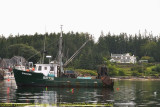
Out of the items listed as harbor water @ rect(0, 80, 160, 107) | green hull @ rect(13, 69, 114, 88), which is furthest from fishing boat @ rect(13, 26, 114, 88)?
harbor water @ rect(0, 80, 160, 107)

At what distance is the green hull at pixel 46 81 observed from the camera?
159ft

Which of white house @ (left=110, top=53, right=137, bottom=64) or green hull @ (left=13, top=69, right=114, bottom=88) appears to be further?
white house @ (left=110, top=53, right=137, bottom=64)

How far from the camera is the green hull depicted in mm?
48531

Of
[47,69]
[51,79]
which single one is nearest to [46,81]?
[51,79]

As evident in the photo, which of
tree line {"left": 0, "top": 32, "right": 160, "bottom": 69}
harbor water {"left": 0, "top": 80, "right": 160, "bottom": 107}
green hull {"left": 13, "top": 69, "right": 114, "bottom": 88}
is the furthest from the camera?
tree line {"left": 0, "top": 32, "right": 160, "bottom": 69}

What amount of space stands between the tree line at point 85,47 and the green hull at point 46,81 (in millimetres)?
63596

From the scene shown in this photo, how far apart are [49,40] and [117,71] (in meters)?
51.8

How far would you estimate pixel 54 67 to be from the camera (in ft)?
168

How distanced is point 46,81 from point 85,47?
359ft

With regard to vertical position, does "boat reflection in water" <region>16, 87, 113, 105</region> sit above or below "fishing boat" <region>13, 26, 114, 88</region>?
below

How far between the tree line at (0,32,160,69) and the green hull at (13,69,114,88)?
63596 millimetres

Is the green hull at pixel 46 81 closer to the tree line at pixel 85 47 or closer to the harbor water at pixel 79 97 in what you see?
the harbor water at pixel 79 97

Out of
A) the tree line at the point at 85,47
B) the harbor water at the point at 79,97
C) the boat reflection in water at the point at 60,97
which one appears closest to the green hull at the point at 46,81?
the harbor water at the point at 79,97

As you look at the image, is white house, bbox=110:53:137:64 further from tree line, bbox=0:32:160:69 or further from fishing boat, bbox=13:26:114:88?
fishing boat, bbox=13:26:114:88
